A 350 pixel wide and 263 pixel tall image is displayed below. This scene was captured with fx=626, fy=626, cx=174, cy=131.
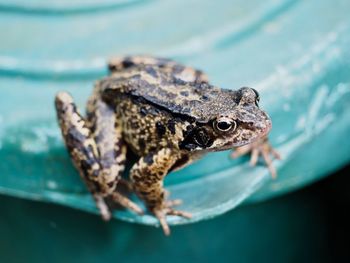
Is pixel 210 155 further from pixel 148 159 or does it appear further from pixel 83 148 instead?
pixel 83 148

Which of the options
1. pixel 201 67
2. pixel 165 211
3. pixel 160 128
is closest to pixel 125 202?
pixel 165 211

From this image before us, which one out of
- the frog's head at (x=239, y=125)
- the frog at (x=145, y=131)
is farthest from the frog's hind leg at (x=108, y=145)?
the frog's head at (x=239, y=125)

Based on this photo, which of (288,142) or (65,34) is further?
(65,34)

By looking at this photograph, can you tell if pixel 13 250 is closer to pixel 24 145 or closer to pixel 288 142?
pixel 24 145

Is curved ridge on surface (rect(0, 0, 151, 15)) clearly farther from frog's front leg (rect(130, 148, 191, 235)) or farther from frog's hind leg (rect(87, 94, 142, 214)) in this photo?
frog's front leg (rect(130, 148, 191, 235))

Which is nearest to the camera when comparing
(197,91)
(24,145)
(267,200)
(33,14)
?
(197,91)

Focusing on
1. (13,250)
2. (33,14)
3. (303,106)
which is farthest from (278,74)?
(13,250)

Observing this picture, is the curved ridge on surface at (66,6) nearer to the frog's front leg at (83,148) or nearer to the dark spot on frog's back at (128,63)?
the dark spot on frog's back at (128,63)

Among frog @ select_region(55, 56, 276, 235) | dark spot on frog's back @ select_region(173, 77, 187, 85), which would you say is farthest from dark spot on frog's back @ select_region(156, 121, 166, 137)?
dark spot on frog's back @ select_region(173, 77, 187, 85)
